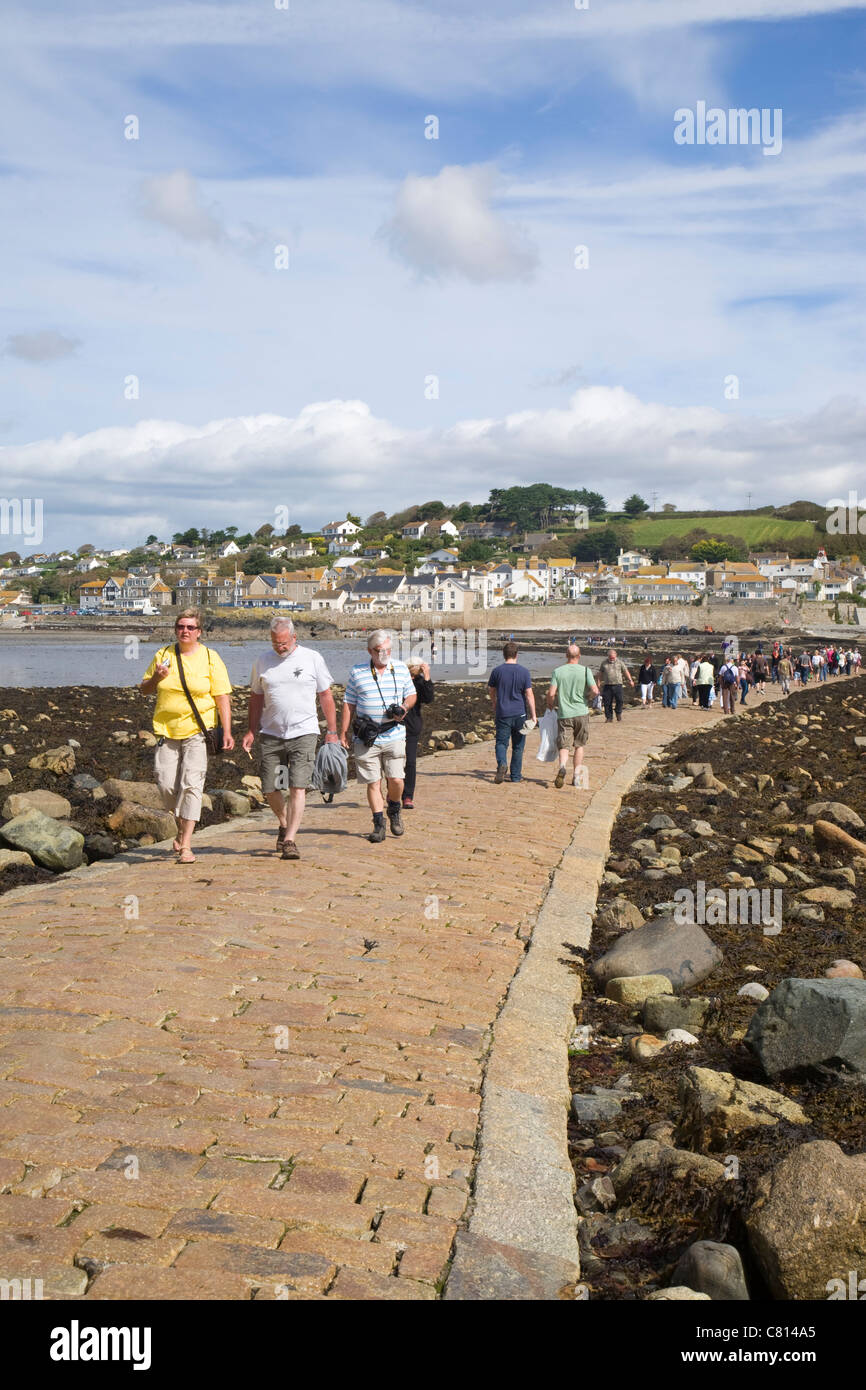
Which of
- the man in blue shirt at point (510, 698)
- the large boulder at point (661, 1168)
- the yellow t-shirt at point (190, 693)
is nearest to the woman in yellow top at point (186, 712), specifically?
the yellow t-shirt at point (190, 693)

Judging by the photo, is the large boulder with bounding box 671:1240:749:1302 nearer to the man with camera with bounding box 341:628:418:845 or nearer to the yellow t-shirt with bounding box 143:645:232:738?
the yellow t-shirt with bounding box 143:645:232:738

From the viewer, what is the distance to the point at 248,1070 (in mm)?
4805

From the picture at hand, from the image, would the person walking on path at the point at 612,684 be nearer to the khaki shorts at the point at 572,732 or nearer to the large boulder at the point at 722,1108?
the khaki shorts at the point at 572,732

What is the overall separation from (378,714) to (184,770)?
64.2 inches

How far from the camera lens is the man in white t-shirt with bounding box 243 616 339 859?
8789mm

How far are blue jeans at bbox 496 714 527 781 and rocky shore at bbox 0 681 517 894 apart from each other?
287cm

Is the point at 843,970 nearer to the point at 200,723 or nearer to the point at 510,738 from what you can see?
the point at 200,723

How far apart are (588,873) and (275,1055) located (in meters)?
4.89

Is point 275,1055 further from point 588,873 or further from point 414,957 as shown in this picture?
point 588,873

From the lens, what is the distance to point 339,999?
581 centimetres

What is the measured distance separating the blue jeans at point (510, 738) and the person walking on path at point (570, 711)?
0.47 metres

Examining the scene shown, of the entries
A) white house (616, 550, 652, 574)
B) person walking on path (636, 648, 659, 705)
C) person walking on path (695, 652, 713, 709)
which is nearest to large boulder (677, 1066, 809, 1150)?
person walking on path (695, 652, 713, 709)

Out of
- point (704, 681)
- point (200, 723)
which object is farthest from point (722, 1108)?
point (704, 681)
